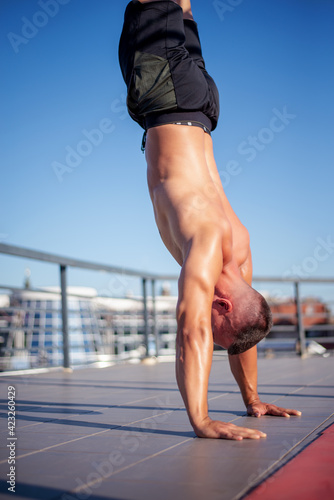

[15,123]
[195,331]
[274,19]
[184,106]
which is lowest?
[195,331]

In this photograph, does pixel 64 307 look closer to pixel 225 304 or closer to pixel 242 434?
pixel 225 304

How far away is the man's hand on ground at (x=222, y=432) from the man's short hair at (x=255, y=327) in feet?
1.13

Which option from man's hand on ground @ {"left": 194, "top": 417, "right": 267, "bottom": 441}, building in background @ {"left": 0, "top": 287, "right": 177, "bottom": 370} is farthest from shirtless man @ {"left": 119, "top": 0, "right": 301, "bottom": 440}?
building in background @ {"left": 0, "top": 287, "right": 177, "bottom": 370}

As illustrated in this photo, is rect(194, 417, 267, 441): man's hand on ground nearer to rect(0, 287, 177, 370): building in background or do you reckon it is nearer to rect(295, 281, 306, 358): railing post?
rect(0, 287, 177, 370): building in background

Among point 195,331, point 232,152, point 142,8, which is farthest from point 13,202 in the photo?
point 195,331

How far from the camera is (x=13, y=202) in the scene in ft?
21.6

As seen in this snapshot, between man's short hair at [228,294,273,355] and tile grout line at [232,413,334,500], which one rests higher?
man's short hair at [228,294,273,355]

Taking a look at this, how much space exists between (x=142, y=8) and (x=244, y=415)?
1.62m

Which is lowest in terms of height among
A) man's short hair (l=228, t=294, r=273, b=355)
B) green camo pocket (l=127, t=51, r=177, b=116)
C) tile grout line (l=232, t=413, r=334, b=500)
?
tile grout line (l=232, t=413, r=334, b=500)

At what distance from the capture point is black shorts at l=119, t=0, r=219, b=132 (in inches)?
70.7

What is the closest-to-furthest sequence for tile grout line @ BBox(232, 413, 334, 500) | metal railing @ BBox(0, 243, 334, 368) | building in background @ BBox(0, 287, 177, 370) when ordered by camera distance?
tile grout line @ BBox(232, 413, 334, 500) → building in background @ BBox(0, 287, 177, 370) → metal railing @ BBox(0, 243, 334, 368)

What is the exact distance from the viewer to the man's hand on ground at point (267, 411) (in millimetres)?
1888

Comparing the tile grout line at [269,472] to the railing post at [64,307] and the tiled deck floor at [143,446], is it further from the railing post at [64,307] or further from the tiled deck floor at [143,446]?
the railing post at [64,307]

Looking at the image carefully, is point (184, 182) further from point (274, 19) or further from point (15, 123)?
point (15, 123)
